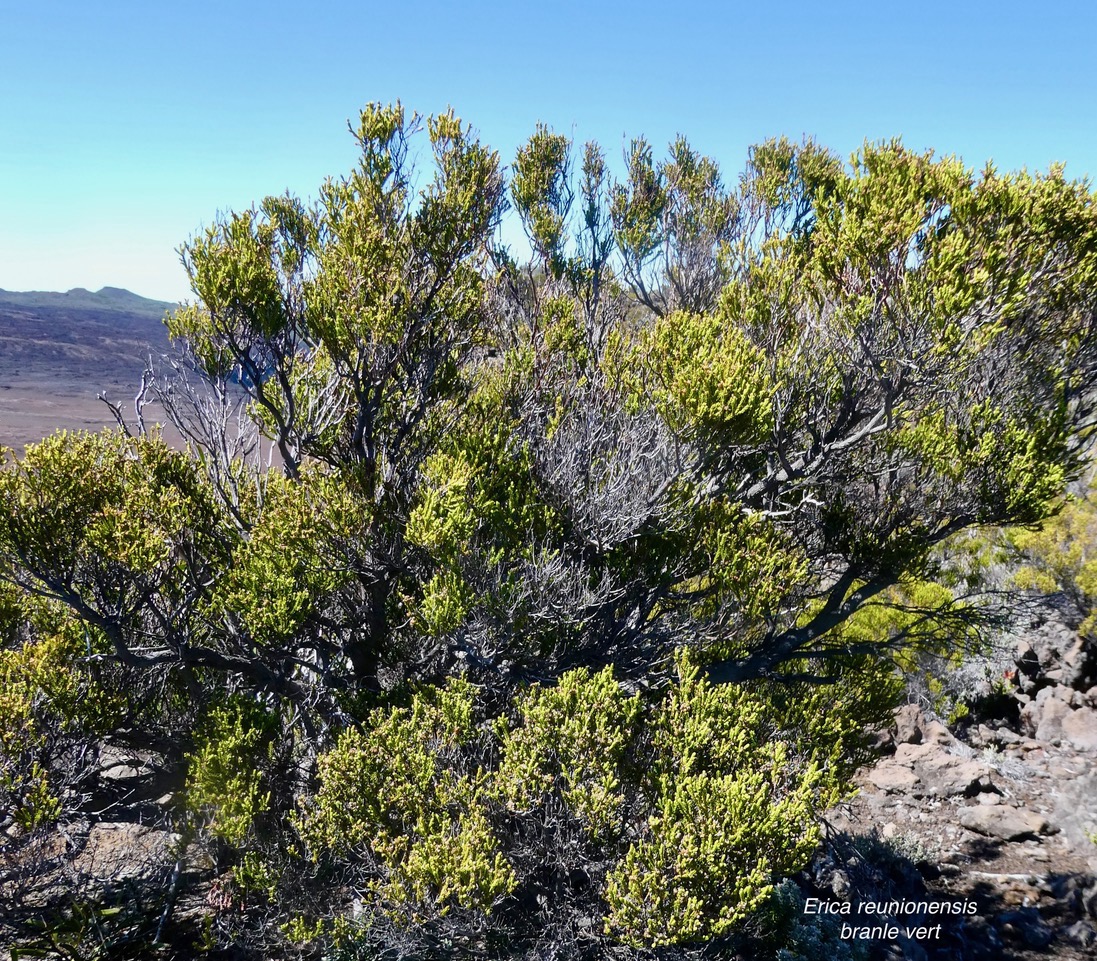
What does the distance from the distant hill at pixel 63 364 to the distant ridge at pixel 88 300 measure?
148 inches

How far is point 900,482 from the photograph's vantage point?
23.4ft

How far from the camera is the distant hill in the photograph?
47.2 m

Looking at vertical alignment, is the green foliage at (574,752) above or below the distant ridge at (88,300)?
below

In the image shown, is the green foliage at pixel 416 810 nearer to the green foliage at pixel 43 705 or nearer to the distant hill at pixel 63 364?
the green foliage at pixel 43 705

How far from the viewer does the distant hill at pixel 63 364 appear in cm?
4722

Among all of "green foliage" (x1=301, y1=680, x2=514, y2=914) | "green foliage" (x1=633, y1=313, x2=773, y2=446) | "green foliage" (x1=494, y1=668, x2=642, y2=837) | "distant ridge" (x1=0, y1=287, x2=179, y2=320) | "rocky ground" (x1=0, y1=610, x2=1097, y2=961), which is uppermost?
"distant ridge" (x1=0, y1=287, x2=179, y2=320)

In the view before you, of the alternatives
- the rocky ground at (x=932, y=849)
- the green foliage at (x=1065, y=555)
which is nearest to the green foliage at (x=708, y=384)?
the rocky ground at (x=932, y=849)

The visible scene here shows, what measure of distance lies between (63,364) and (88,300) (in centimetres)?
10878

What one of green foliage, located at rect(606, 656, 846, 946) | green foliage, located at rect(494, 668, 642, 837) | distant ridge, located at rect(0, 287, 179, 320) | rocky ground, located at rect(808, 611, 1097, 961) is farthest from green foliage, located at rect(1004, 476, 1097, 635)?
distant ridge, located at rect(0, 287, 179, 320)

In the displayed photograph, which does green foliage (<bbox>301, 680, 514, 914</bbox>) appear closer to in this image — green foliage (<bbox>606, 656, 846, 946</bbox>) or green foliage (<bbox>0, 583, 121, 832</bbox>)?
green foliage (<bbox>606, 656, 846, 946</bbox>)

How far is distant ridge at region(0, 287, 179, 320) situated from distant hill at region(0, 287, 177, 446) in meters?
3.77

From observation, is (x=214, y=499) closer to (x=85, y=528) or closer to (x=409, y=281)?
(x=85, y=528)

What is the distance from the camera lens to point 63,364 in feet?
246

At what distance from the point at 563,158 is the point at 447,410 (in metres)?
7.67
